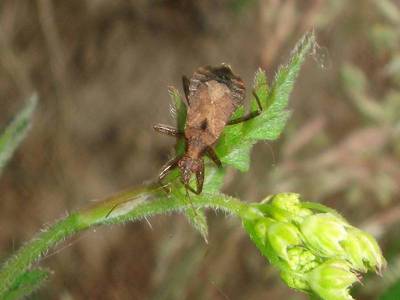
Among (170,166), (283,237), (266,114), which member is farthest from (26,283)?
(266,114)

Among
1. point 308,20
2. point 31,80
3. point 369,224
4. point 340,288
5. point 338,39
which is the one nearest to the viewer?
point 340,288

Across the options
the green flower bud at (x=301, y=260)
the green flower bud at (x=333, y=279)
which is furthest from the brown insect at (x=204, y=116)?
the green flower bud at (x=333, y=279)

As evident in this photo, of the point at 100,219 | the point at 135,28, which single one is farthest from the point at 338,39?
the point at 100,219

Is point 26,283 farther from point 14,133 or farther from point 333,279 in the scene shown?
point 333,279

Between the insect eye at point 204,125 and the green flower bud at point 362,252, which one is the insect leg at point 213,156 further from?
the green flower bud at point 362,252

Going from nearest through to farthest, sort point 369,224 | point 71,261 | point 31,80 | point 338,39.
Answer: point 369,224 < point 71,261 < point 31,80 < point 338,39

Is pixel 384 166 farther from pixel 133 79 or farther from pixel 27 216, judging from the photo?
pixel 27 216

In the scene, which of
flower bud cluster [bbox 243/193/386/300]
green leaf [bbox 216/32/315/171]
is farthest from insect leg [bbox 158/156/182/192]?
flower bud cluster [bbox 243/193/386/300]
